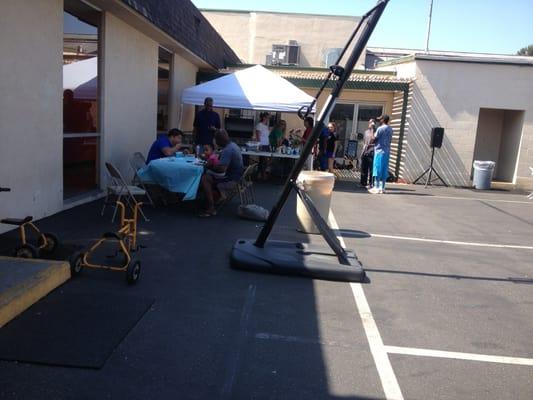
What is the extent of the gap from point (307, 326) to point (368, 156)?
31.1 feet

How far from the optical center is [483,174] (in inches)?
562

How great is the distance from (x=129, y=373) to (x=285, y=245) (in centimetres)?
297

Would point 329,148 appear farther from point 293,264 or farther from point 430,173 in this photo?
point 293,264

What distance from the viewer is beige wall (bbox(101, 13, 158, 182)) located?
28.1 ft

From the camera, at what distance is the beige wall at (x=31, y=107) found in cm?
568

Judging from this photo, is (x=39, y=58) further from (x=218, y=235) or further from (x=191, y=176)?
(x=218, y=235)

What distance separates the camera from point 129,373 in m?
3.03

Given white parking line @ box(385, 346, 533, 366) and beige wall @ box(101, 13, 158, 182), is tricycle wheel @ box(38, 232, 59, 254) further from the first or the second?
beige wall @ box(101, 13, 158, 182)

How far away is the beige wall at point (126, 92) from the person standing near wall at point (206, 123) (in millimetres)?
1123

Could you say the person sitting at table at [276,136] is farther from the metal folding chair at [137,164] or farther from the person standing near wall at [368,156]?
the metal folding chair at [137,164]

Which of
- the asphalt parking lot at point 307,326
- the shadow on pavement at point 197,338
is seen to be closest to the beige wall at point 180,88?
the asphalt parking lot at point 307,326

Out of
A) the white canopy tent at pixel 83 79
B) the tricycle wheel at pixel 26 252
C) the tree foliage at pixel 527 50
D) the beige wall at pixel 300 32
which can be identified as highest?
the tree foliage at pixel 527 50

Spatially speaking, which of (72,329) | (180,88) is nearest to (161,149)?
(72,329)

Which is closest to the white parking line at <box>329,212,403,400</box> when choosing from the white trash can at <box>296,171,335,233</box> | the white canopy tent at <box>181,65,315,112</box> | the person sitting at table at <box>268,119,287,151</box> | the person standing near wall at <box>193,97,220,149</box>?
the white trash can at <box>296,171,335,233</box>
